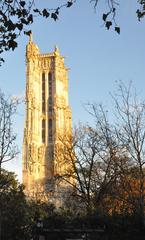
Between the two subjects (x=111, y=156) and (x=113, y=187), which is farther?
(x=113, y=187)

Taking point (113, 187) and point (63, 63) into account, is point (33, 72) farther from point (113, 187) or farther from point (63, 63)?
point (113, 187)

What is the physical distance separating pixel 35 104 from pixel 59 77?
25.8 feet

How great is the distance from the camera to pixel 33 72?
259 feet

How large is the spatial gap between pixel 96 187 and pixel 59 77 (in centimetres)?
5760

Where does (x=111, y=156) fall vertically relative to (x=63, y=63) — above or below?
below

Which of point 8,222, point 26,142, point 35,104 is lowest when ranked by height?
point 8,222

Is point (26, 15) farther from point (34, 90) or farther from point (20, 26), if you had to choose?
point (34, 90)

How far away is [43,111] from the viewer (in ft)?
253

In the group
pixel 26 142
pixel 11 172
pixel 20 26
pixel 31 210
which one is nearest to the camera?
pixel 20 26

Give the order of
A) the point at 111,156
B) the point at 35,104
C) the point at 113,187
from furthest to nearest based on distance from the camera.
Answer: the point at 35,104, the point at 113,187, the point at 111,156

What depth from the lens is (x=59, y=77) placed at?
263 feet

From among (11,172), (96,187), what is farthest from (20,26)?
(11,172)

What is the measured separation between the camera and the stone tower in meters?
70.3

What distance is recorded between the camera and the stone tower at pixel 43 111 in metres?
70.3
